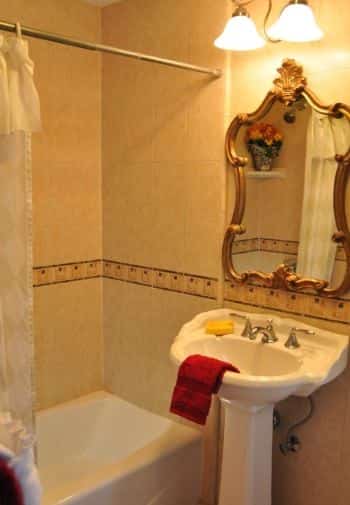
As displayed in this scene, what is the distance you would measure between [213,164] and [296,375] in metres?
1.03

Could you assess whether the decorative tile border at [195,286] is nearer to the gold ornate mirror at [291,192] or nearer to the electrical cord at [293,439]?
the gold ornate mirror at [291,192]

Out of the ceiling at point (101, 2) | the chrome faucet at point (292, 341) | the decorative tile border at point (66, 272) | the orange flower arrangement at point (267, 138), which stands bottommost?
the chrome faucet at point (292, 341)

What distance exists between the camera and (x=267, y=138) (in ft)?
7.13

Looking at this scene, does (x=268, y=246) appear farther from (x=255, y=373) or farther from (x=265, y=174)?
(x=255, y=373)

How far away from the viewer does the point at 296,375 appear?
1756mm

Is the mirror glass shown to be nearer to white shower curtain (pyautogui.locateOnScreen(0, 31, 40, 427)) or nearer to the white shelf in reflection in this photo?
the white shelf in reflection

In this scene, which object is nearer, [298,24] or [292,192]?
[298,24]

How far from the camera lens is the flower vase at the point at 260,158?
7.21ft

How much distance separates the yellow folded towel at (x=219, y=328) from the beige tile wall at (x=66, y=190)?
94cm

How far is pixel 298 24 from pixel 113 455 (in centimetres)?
218

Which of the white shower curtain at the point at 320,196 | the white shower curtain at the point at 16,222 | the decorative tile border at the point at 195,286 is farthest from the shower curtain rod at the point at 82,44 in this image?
the decorative tile border at the point at 195,286

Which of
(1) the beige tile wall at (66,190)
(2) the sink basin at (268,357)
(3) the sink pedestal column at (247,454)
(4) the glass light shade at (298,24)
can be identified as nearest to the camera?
(2) the sink basin at (268,357)

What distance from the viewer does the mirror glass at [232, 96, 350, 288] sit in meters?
2.03

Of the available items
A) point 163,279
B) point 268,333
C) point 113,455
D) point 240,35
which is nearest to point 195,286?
point 163,279
